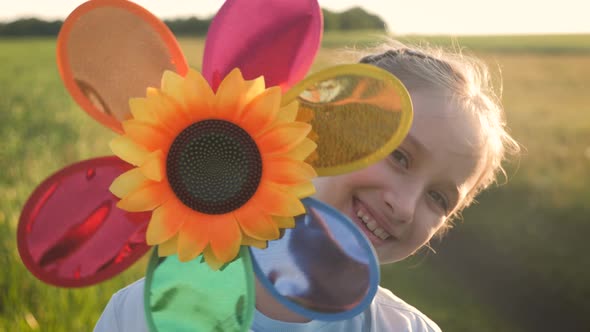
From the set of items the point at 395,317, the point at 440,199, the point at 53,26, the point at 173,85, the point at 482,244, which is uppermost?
the point at 173,85

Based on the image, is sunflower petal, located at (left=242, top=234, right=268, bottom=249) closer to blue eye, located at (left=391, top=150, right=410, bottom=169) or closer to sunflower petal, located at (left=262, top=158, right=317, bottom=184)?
sunflower petal, located at (left=262, top=158, right=317, bottom=184)

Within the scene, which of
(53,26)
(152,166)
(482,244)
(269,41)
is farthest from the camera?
(53,26)

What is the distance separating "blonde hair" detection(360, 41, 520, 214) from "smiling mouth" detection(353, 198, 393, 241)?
0.68 feet

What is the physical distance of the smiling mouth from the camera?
115 centimetres

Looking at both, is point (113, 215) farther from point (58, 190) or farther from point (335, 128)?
point (335, 128)

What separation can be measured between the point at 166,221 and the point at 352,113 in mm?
269

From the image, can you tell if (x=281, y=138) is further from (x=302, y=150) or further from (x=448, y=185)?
(x=448, y=185)

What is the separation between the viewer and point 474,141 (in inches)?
46.6

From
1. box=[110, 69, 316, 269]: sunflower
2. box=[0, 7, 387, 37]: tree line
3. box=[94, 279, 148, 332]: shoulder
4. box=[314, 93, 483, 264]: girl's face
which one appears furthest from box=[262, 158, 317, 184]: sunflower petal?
box=[0, 7, 387, 37]: tree line

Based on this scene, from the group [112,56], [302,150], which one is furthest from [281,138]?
[112,56]

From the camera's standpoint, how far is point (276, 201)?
0.87 meters

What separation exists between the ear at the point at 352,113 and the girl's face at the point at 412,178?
0.70 ft

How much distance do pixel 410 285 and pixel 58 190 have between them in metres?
2.37

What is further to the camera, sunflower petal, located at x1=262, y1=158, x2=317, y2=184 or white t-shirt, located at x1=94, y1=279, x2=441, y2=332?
white t-shirt, located at x1=94, y1=279, x2=441, y2=332
